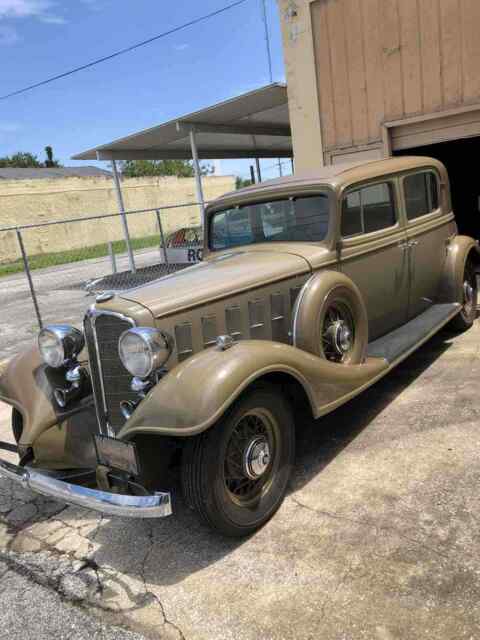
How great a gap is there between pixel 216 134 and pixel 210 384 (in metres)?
10.1

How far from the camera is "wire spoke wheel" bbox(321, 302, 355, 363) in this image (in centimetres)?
347

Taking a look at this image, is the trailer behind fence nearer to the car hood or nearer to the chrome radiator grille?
the car hood

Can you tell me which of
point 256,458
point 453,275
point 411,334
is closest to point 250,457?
point 256,458

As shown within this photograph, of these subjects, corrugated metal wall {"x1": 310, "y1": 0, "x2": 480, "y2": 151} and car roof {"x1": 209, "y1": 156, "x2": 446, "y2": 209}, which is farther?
corrugated metal wall {"x1": 310, "y1": 0, "x2": 480, "y2": 151}

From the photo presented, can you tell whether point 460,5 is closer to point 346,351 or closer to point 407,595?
point 346,351

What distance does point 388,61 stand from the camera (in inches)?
269

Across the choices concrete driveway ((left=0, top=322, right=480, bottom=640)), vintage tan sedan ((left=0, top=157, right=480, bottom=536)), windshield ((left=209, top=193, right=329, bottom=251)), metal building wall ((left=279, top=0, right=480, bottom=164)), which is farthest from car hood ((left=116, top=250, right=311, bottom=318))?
metal building wall ((left=279, top=0, right=480, bottom=164))

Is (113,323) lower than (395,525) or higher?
higher

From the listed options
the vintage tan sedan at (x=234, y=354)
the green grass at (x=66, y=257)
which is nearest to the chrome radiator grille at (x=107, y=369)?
the vintage tan sedan at (x=234, y=354)

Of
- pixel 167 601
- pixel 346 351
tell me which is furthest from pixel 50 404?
pixel 346 351

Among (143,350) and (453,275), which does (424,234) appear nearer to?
(453,275)

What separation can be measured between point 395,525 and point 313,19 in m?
6.92

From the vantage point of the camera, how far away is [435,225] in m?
4.88

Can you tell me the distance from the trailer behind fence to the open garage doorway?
4.93 metres
